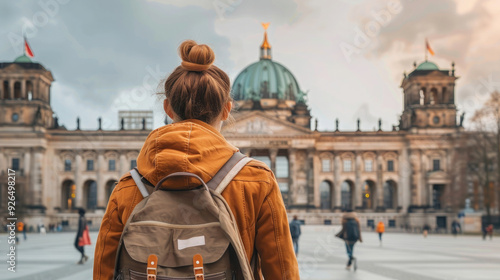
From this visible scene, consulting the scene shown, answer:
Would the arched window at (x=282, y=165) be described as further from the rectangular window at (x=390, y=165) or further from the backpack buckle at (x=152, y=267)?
the backpack buckle at (x=152, y=267)

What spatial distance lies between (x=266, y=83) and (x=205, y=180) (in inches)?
3961

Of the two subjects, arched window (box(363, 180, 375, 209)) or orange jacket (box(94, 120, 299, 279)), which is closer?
orange jacket (box(94, 120, 299, 279))

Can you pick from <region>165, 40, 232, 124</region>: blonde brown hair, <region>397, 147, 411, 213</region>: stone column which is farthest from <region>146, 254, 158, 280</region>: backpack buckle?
<region>397, 147, 411, 213</region>: stone column

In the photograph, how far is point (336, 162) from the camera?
86.1 metres

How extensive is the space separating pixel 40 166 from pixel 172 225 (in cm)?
8407

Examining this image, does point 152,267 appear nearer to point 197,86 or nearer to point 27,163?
point 197,86

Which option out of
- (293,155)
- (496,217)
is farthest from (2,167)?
(496,217)

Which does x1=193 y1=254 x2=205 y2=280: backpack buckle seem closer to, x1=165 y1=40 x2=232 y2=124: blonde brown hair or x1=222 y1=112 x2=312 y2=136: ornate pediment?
x1=165 y1=40 x2=232 y2=124: blonde brown hair

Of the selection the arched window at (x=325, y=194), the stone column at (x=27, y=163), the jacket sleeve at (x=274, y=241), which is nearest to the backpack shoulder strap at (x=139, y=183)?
the jacket sleeve at (x=274, y=241)

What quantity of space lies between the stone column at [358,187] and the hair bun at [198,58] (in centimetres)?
8304

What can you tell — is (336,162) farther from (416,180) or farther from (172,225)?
(172,225)

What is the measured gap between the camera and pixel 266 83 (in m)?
103

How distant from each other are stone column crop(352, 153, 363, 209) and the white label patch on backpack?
3282 inches

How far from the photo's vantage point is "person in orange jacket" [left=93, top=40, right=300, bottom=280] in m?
2.80
